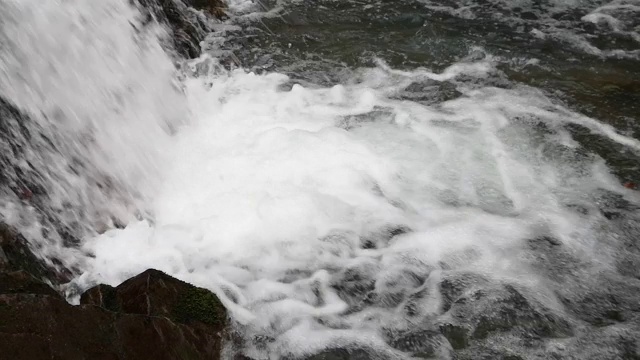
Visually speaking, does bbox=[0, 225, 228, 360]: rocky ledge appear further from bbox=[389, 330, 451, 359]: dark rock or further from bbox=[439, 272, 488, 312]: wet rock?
bbox=[439, 272, 488, 312]: wet rock

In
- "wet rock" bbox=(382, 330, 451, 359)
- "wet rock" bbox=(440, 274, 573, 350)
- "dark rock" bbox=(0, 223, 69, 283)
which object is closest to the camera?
"dark rock" bbox=(0, 223, 69, 283)

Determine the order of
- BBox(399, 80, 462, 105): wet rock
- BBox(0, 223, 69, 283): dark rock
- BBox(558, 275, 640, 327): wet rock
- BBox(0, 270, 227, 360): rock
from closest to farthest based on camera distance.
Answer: BBox(0, 270, 227, 360): rock, BBox(0, 223, 69, 283): dark rock, BBox(558, 275, 640, 327): wet rock, BBox(399, 80, 462, 105): wet rock

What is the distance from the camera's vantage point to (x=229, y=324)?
4988 millimetres

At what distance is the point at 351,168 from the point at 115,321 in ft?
12.0

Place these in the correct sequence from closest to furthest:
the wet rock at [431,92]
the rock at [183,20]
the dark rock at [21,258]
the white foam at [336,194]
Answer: the dark rock at [21,258], the white foam at [336,194], the wet rock at [431,92], the rock at [183,20]

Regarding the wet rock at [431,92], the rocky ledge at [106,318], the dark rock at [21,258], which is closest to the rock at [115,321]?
the rocky ledge at [106,318]

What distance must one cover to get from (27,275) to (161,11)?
20.2 ft

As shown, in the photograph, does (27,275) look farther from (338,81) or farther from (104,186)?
(338,81)

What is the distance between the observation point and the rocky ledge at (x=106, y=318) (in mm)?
3664

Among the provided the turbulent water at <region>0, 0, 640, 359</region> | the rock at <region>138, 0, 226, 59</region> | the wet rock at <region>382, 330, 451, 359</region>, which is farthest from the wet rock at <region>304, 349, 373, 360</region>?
the rock at <region>138, 0, 226, 59</region>

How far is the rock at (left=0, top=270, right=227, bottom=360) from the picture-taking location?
3.65m

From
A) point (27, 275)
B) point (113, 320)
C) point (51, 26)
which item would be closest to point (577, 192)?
point (113, 320)

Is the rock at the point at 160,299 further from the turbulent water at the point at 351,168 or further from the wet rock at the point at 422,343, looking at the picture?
the wet rock at the point at 422,343

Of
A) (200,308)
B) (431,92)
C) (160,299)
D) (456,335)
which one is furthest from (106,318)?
(431,92)
